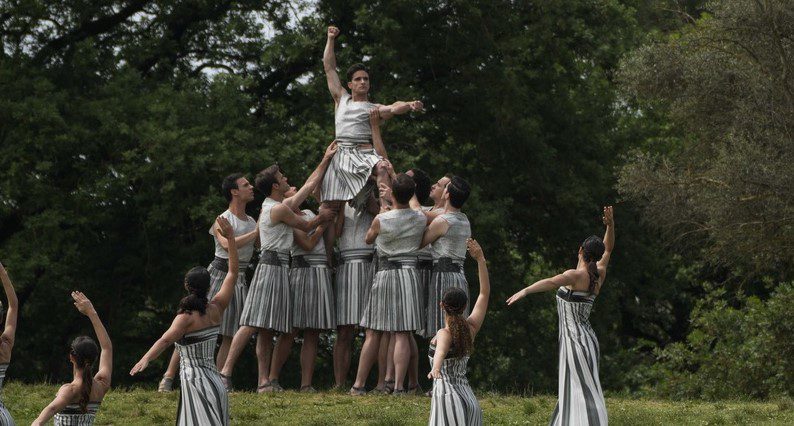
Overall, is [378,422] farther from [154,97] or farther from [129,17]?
A: [129,17]

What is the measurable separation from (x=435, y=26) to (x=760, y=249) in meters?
6.90

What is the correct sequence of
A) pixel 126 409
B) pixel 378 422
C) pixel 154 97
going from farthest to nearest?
pixel 154 97 → pixel 126 409 → pixel 378 422

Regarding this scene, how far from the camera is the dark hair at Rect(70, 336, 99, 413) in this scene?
1097cm

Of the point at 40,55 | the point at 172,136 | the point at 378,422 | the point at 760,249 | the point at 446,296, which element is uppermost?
the point at 40,55

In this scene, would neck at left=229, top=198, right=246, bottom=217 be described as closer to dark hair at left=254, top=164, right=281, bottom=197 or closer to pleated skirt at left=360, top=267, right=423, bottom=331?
dark hair at left=254, top=164, right=281, bottom=197

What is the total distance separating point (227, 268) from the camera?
53.9 ft

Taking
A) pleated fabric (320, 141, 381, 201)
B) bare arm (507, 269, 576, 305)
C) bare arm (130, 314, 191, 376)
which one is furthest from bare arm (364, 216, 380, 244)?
bare arm (130, 314, 191, 376)

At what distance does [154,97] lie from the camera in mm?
25281

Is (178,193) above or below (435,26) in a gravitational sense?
below

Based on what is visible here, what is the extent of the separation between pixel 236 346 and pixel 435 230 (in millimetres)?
2535

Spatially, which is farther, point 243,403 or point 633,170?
point 633,170

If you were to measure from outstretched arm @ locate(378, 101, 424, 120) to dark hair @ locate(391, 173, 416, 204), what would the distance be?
74cm

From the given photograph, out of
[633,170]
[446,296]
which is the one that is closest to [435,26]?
[633,170]

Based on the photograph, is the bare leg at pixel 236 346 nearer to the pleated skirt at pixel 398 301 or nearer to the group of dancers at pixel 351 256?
the group of dancers at pixel 351 256
